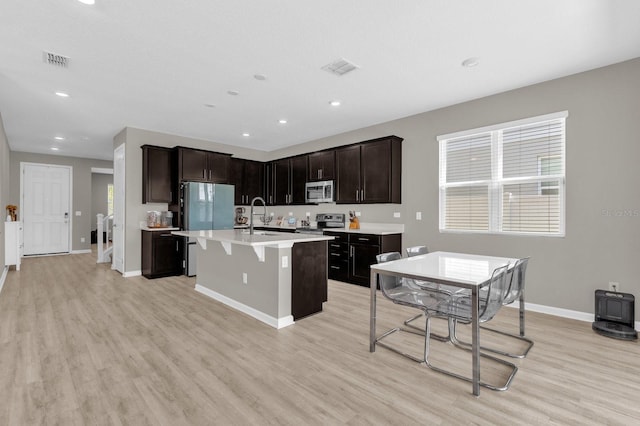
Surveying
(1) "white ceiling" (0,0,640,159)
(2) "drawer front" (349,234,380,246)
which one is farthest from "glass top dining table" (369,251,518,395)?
(1) "white ceiling" (0,0,640,159)

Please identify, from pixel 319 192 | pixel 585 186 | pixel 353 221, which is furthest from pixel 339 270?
pixel 585 186

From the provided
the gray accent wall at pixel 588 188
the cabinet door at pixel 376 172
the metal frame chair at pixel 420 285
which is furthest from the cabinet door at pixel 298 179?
the metal frame chair at pixel 420 285

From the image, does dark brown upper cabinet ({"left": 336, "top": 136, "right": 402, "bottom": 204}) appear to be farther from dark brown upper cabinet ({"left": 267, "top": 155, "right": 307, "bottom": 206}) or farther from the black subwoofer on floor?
the black subwoofer on floor

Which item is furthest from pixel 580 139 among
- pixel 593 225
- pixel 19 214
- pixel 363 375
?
pixel 19 214

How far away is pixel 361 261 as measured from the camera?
4.94 meters

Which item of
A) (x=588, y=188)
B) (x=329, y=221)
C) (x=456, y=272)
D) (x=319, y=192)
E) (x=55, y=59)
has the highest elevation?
(x=55, y=59)

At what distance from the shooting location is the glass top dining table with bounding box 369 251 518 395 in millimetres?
1998

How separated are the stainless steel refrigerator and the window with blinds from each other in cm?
405

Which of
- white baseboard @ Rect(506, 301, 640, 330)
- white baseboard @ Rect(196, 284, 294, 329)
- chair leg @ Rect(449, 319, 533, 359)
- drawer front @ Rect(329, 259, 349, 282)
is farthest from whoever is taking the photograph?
drawer front @ Rect(329, 259, 349, 282)

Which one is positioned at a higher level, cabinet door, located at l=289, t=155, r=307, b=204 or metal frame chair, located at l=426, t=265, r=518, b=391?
cabinet door, located at l=289, t=155, r=307, b=204

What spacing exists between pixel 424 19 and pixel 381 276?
213cm

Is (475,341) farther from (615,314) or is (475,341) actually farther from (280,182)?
(280,182)

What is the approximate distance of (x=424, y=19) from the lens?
244 cm

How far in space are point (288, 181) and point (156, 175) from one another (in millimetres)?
2618
